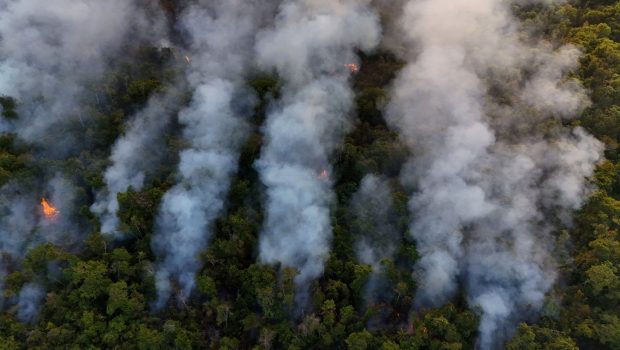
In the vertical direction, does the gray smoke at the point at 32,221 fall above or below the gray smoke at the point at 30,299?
above

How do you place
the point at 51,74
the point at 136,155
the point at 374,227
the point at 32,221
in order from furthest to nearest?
1. the point at 51,74
2. the point at 136,155
3. the point at 32,221
4. the point at 374,227

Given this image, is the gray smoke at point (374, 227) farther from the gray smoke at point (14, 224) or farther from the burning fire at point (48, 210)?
the gray smoke at point (14, 224)

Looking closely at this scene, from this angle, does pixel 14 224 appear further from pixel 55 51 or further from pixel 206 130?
pixel 55 51

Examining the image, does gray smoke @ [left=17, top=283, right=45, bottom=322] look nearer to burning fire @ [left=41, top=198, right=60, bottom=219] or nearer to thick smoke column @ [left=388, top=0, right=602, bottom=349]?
burning fire @ [left=41, top=198, right=60, bottom=219]

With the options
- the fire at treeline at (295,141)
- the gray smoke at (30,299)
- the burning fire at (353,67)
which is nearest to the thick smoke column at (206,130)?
the fire at treeline at (295,141)

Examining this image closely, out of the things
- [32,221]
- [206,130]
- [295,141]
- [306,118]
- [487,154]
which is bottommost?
[32,221]

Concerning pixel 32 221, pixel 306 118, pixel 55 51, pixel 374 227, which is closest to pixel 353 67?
pixel 306 118

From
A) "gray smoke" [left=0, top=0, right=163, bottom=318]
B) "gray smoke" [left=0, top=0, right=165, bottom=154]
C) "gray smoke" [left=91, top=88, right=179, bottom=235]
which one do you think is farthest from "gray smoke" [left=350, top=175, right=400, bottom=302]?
"gray smoke" [left=0, top=0, right=165, bottom=154]

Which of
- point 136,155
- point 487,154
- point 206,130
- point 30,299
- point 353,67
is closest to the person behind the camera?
point 30,299
